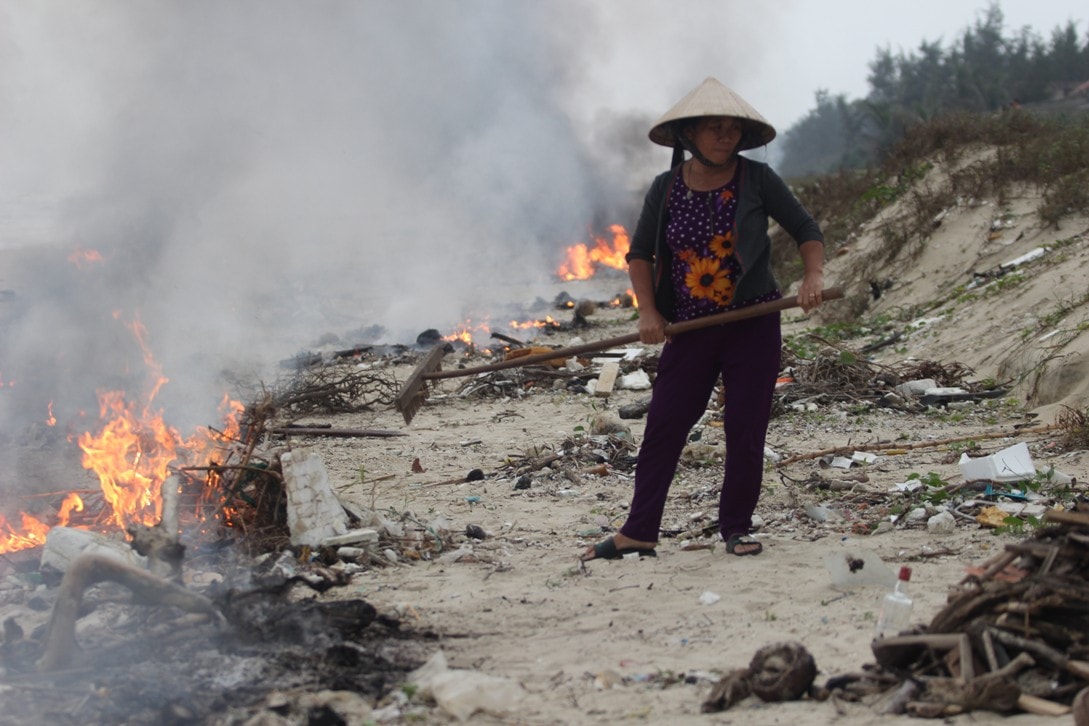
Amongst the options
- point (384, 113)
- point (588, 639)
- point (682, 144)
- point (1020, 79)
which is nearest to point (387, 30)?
point (384, 113)

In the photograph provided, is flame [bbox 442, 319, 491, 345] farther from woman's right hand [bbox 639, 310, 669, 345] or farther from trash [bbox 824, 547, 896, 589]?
trash [bbox 824, 547, 896, 589]

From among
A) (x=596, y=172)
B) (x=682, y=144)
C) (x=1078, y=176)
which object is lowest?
(x=682, y=144)

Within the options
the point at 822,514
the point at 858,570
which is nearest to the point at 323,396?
the point at 822,514

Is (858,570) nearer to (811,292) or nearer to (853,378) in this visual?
(811,292)

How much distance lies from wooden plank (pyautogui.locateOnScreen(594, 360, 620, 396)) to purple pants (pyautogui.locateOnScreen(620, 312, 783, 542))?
506 centimetres

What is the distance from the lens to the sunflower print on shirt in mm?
4254

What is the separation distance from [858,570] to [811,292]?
45.4 inches

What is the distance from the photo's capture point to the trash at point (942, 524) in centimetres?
440

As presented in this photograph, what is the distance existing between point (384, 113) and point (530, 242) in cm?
405

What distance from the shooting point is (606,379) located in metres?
9.68

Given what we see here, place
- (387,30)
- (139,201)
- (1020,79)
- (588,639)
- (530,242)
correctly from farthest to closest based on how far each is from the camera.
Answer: (1020,79) < (530,242) < (387,30) < (139,201) < (588,639)

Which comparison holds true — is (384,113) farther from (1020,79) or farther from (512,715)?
(1020,79)

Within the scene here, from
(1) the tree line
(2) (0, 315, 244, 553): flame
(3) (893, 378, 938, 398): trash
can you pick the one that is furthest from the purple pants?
(1) the tree line

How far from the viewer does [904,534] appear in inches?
175
